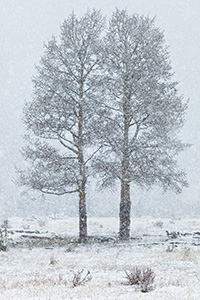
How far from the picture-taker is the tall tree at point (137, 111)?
14484 millimetres

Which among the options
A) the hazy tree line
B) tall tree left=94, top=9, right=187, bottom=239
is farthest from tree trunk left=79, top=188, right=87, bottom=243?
tall tree left=94, top=9, right=187, bottom=239

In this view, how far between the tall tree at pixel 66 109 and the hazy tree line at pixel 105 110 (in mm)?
45

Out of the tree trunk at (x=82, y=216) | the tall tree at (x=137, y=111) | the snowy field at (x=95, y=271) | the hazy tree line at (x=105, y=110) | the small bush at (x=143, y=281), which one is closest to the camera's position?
the snowy field at (x=95, y=271)

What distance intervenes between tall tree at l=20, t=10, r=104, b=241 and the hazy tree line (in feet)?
0.15

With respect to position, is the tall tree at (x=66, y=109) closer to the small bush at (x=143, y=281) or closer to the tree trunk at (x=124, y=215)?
the tree trunk at (x=124, y=215)

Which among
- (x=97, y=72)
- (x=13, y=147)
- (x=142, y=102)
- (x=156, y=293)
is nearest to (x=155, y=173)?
(x=142, y=102)

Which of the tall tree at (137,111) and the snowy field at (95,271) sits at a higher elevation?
the tall tree at (137,111)

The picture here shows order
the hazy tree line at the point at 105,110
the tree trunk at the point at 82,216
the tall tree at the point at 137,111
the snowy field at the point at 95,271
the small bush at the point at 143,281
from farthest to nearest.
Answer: the tree trunk at the point at 82,216, the hazy tree line at the point at 105,110, the tall tree at the point at 137,111, the small bush at the point at 143,281, the snowy field at the point at 95,271

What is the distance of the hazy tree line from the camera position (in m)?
14.6

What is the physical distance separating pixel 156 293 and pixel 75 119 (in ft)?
34.6

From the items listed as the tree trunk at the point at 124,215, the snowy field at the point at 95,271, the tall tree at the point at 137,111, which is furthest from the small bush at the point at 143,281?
the tree trunk at the point at 124,215

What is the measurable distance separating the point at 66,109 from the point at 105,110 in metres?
1.79

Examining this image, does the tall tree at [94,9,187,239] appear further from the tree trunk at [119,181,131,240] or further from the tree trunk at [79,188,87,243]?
the tree trunk at [79,188,87,243]

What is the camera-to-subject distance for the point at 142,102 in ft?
48.3
